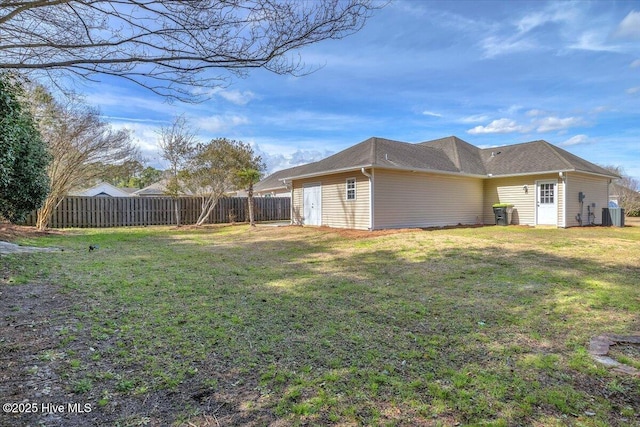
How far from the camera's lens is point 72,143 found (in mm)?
12906

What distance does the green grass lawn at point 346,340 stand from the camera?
2184 millimetres

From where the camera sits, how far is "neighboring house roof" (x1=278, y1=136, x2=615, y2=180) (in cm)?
1371

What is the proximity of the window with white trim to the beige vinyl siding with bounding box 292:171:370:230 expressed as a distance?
138mm

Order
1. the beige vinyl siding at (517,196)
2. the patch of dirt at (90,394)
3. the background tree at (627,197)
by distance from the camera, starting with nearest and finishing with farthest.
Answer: the patch of dirt at (90,394), the beige vinyl siding at (517,196), the background tree at (627,197)

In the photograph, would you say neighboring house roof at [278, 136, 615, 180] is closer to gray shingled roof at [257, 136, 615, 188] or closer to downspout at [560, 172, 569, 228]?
gray shingled roof at [257, 136, 615, 188]

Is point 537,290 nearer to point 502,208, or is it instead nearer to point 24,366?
point 24,366

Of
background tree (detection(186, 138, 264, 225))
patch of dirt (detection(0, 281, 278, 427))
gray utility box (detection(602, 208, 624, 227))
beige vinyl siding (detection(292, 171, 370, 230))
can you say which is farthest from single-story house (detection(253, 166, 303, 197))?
patch of dirt (detection(0, 281, 278, 427))

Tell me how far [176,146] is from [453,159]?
13756 mm

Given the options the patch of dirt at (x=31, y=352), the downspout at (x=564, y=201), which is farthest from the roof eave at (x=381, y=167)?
the patch of dirt at (x=31, y=352)

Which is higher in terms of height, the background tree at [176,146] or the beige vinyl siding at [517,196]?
the background tree at [176,146]

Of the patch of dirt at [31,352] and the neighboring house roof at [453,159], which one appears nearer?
the patch of dirt at [31,352]

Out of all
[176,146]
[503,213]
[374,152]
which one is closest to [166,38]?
[374,152]

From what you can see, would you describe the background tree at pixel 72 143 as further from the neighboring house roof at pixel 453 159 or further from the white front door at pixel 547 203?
the white front door at pixel 547 203

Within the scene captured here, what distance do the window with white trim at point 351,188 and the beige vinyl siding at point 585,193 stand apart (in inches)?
368
